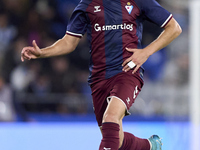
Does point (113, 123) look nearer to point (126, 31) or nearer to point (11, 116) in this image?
point (126, 31)

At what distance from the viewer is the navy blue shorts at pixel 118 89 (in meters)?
3.23

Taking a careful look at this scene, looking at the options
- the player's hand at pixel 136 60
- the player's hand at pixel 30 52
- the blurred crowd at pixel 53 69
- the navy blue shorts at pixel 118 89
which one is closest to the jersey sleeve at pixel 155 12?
the player's hand at pixel 136 60

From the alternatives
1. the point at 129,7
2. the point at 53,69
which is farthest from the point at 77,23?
the point at 53,69

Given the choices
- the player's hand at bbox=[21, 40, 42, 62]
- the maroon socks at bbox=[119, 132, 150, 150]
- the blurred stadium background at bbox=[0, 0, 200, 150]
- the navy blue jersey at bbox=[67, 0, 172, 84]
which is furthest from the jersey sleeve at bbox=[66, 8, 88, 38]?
the blurred stadium background at bbox=[0, 0, 200, 150]

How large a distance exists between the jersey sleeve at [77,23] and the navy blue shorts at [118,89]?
0.52 metres

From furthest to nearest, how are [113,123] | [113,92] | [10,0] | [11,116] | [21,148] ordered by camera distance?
1. [10,0]
2. [11,116]
3. [21,148]
4. [113,92]
5. [113,123]

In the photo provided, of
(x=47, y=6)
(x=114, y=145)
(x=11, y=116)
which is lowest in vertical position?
(x=11, y=116)

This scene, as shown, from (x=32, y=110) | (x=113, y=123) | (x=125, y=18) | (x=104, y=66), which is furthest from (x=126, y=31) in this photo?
(x=32, y=110)

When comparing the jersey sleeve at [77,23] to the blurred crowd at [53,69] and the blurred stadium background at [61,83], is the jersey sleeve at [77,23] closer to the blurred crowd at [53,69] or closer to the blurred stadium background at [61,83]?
the blurred stadium background at [61,83]

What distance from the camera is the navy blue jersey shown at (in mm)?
3434

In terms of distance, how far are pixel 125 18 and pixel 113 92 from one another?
658 millimetres

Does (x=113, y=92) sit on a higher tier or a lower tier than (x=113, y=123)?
higher

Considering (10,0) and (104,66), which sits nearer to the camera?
(104,66)

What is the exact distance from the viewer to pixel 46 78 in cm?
910
